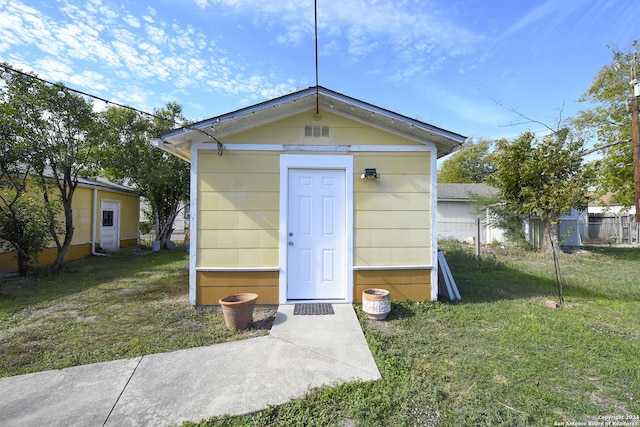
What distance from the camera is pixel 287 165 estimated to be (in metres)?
4.59

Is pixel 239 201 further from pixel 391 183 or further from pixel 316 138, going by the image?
pixel 391 183

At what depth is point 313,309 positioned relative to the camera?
4355 millimetres

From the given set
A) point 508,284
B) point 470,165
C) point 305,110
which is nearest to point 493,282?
point 508,284

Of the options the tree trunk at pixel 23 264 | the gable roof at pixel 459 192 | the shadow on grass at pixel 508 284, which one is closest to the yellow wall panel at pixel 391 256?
the shadow on grass at pixel 508 284

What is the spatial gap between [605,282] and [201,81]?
935 centimetres

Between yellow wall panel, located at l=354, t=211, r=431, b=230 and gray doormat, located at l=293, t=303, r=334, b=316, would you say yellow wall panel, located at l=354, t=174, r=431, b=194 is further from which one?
gray doormat, located at l=293, t=303, r=334, b=316

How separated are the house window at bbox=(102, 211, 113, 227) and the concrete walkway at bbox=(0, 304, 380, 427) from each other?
10019 mm

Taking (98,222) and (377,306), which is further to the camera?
(98,222)

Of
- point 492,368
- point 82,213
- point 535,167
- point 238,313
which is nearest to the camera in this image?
point 492,368

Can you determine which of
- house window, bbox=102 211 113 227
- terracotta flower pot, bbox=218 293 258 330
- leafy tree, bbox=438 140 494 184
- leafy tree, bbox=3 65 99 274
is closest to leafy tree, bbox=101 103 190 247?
house window, bbox=102 211 113 227

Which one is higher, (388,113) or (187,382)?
(388,113)

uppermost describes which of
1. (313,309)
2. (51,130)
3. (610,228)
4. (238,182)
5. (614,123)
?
(614,123)

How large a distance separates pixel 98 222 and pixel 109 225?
0.90 m

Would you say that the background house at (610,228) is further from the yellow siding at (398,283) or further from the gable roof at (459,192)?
the yellow siding at (398,283)
